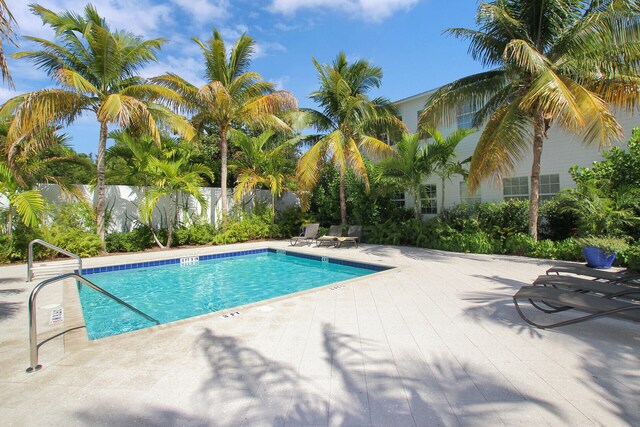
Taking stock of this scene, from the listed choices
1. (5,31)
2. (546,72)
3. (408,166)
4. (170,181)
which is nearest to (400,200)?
(408,166)

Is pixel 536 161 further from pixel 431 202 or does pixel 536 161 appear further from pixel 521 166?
pixel 431 202

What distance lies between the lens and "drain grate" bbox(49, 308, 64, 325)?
4535 millimetres

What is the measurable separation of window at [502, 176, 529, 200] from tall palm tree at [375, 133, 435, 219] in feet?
11.7

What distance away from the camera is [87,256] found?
35.2ft

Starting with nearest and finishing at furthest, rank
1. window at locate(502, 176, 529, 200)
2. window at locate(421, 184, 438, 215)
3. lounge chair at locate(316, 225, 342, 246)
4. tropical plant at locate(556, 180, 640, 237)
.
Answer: tropical plant at locate(556, 180, 640, 237) → window at locate(502, 176, 529, 200) → lounge chair at locate(316, 225, 342, 246) → window at locate(421, 184, 438, 215)

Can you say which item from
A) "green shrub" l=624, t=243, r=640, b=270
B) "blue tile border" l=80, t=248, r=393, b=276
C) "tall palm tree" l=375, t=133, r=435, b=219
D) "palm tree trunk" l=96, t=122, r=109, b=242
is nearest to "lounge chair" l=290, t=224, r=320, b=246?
"blue tile border" l=80, t=248, r=393, b=276

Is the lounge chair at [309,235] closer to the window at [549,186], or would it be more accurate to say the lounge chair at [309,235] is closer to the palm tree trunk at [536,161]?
the palm tree trunk at [536,161]

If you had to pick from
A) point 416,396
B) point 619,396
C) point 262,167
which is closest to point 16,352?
point 416,396

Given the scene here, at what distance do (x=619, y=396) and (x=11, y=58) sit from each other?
15.5 metres

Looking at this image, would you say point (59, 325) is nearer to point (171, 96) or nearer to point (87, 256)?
point (87, 256)

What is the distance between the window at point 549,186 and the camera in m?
11.3

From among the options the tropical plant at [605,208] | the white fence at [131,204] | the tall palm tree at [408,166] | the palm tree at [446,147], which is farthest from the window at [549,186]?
the white fence at [131,204]

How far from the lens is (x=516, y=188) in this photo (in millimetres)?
12539

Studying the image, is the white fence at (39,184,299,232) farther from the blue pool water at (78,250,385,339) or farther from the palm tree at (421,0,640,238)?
the palm tree at (421,0,640,238)
